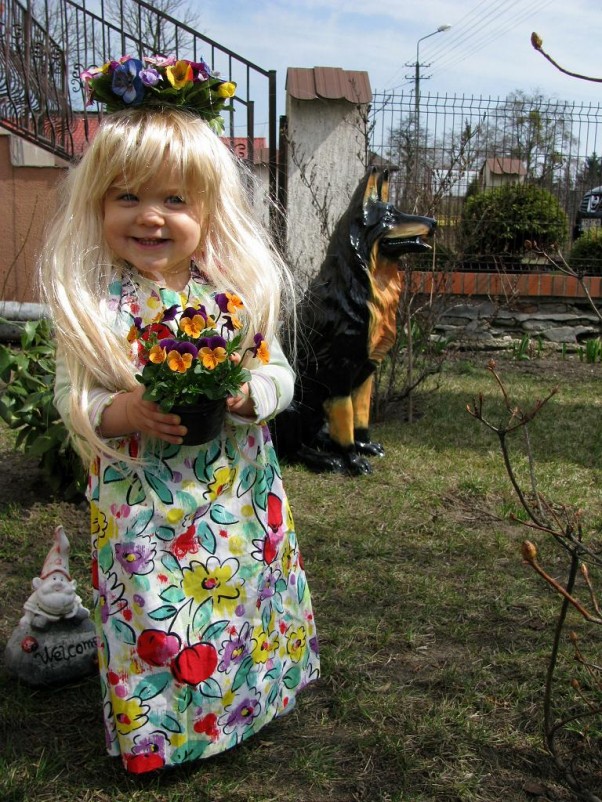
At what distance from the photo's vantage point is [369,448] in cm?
455

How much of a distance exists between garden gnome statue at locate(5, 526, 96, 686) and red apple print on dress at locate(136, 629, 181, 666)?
627 millimetres

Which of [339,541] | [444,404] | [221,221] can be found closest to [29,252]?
[444,404]

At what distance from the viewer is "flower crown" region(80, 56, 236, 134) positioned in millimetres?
1803

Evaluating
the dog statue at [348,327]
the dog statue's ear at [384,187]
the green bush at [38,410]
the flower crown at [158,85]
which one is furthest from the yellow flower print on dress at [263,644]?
the dog statue's ear at [384,187]

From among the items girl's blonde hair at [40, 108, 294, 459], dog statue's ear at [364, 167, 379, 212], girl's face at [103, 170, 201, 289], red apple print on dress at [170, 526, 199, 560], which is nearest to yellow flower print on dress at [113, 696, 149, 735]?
red apple print on dress at [170, 526, 199, 560]

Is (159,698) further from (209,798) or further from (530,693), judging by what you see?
(530,693)

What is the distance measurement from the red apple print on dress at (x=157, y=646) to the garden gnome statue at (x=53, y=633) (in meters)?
0.63

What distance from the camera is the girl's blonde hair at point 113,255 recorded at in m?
1.76

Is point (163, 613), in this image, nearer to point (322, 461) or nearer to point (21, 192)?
point (322, 461)

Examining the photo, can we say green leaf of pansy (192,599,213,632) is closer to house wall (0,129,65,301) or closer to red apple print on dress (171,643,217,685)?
red apple print on dress (171,643,217,685)

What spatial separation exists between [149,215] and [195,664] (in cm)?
101

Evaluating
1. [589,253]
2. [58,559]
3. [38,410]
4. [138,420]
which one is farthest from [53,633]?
[589,253]

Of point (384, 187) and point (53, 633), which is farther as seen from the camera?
point (384, 187)

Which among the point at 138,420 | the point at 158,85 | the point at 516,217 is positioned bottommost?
the point at 138,420
